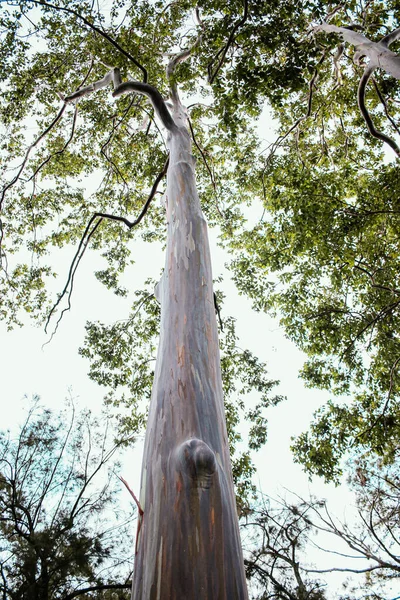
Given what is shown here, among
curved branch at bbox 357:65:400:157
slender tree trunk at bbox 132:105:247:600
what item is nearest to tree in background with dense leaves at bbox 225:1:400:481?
curved branch at bbox 357:65:400:157

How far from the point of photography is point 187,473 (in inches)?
50.1

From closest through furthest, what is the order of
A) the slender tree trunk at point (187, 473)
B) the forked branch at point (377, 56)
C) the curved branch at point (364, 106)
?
the slender tree trunk at point (187, 473), the forked branch at point (377, 56), the curved branch at point (364, 106)

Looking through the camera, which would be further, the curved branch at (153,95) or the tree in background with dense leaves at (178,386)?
the curved branch at (153,95)

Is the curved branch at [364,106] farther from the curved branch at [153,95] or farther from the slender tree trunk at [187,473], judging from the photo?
the slender tree trunk at [187,473]

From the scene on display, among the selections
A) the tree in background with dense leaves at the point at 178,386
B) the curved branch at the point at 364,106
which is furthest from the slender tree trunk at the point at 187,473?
the curved branch at the point at 364,106

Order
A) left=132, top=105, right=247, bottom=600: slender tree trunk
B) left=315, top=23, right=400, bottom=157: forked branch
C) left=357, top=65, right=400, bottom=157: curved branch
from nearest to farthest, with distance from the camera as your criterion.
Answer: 1. left=132, top=105, right=247, bottom=600: slender tree trunk
2. left=315, top=23, right=400, bottom=157: forked branch
3. left=357, top=65, right=400, bottom=157: curved branch

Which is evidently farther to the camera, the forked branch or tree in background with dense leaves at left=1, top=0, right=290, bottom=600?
the forked branch

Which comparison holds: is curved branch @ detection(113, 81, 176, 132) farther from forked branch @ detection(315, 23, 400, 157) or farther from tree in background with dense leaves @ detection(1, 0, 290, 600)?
forked branch @ detection(315, 23, 400, 157)

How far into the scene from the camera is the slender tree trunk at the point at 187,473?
1.07 metres

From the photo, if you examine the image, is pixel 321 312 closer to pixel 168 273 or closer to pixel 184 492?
pixel 168 273

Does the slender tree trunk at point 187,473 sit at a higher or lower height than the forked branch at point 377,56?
lower

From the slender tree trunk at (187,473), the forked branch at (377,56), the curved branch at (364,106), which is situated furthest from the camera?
the curved branch at (364,106)

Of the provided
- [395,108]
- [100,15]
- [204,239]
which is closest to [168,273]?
[204,239]

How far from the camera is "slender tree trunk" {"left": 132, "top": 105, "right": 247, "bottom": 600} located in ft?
3.50
